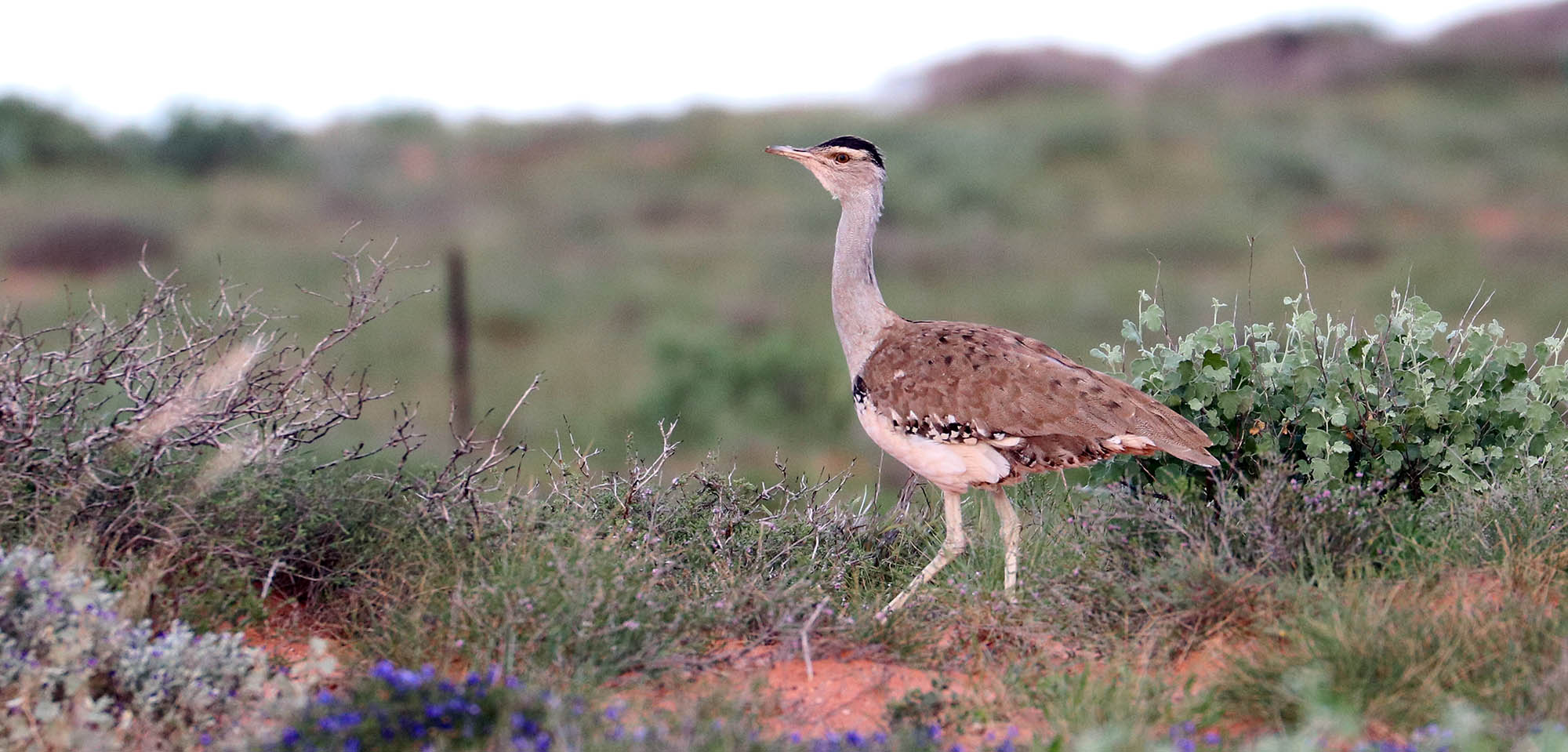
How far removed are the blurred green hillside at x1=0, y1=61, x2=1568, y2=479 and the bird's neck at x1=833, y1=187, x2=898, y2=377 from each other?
7.63 meters

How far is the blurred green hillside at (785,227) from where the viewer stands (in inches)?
680

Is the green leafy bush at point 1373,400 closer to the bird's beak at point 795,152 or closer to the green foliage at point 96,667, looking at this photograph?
the bird's beak at point 795,152

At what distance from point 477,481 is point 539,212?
79.7 feet

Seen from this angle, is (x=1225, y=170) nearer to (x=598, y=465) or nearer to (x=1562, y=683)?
(x=598, y=465)

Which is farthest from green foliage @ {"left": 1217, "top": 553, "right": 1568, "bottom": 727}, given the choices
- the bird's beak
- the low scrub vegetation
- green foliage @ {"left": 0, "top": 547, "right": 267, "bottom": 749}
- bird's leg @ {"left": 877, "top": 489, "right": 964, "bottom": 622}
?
green foliage @ {"left": 0, "top": 547, "right": 267, "bottom": 749}

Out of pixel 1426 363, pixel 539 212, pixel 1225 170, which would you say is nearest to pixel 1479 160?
pixel 1225 170

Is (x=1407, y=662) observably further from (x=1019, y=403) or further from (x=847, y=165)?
(x=847, y=165)

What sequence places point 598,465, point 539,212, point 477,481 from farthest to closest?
point 539,212, point 598,465, point 477,481

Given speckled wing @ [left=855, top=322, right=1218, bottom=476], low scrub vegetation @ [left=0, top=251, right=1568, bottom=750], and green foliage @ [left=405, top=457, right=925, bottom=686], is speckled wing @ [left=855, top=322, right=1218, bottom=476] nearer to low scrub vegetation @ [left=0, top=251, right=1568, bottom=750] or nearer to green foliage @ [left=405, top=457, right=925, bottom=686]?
low scrub vegetation @ [left=0, top=251, right=1568, bottom=750]

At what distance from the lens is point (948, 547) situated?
5.00 m

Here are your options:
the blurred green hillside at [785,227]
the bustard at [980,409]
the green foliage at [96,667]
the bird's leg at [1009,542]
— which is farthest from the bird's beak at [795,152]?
the blurred green hillside at [785,227]

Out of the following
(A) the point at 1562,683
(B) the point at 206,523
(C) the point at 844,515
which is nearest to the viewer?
(A) the point at 1562,683

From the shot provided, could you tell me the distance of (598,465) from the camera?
521 inches

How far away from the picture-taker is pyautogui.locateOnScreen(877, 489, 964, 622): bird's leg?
479cm
